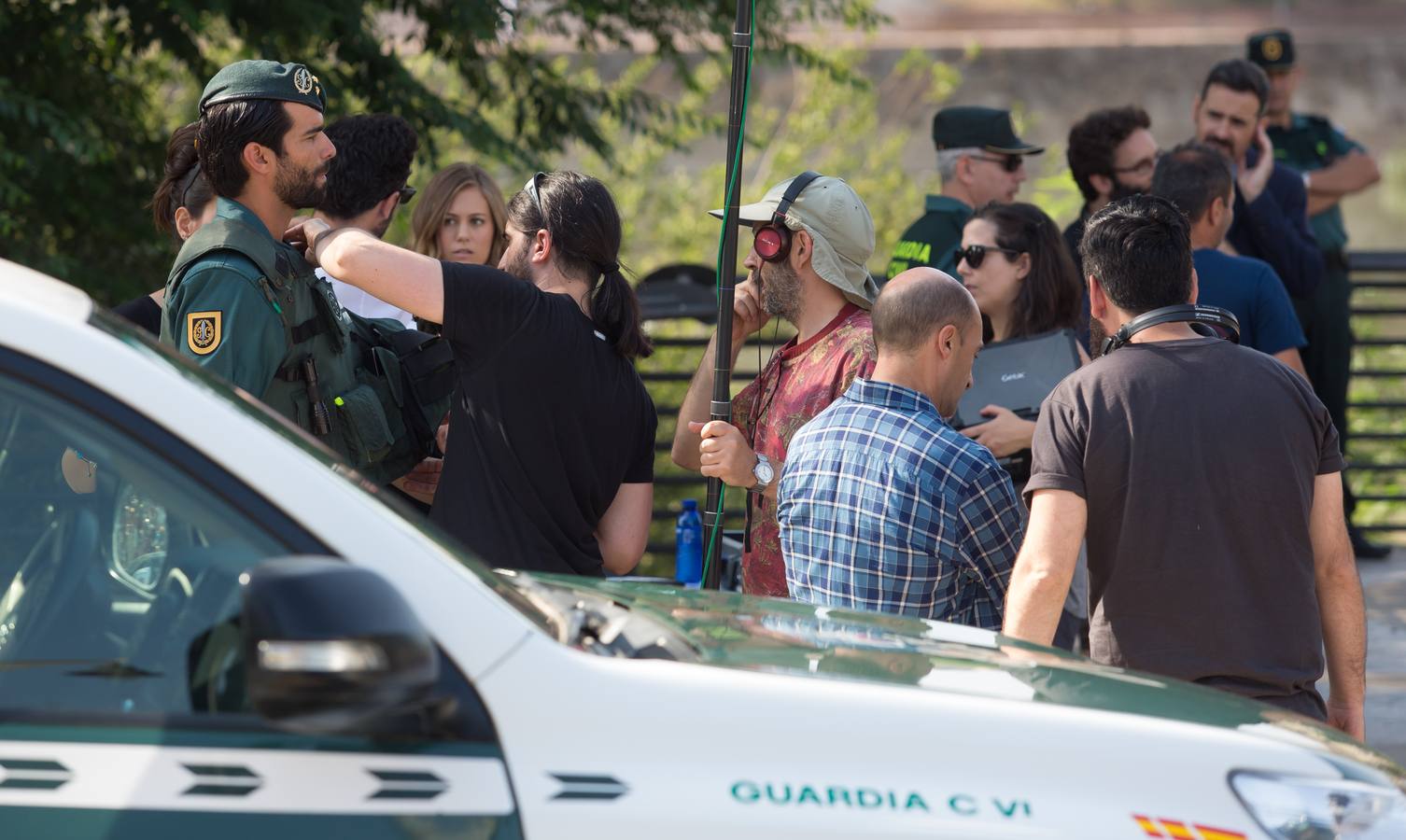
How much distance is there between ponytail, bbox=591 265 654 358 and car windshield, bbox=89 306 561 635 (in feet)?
5.21

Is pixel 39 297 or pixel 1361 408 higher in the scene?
pixel 1361 408

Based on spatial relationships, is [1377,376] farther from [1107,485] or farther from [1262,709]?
[1262,709]

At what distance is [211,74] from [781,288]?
14.2 ft

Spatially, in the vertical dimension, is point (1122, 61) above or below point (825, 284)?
above

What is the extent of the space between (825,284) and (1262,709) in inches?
78.9

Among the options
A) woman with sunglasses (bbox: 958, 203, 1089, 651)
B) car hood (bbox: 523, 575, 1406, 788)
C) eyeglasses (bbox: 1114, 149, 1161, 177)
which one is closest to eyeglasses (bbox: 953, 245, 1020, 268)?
woman with sunglasses (bbox: 958, 203, 1089, 651)

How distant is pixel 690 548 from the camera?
495 centimetres

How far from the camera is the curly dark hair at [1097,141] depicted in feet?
21.6

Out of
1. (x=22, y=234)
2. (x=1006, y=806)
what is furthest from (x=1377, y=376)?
(x=1006, y=806)

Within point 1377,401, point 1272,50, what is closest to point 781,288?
point 1272,50

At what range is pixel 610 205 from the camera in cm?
417

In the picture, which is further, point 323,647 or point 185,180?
point 185,180

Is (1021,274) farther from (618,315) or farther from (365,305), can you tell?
(365,305)

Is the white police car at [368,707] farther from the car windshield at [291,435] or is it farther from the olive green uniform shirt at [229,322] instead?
the olive green uniform shirt at [229,322]
